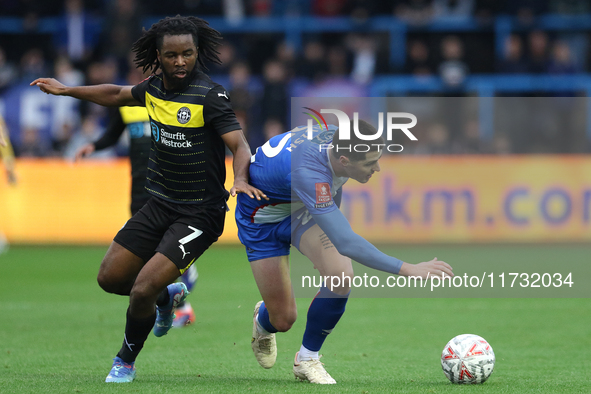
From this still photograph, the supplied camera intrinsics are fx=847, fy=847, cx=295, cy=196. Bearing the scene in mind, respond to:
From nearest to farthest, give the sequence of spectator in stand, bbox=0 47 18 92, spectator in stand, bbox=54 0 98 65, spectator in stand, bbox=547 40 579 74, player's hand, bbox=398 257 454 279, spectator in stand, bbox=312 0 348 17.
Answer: player's hand, bbox=398 257 454 279 < spectator in stand, bbox=547 40 579 74 < spectator in stand, bbox=0 47 18 92 < spectator in stand, bbox=54 0 98 65 < spectator in stand, bbox=312 0 348 17

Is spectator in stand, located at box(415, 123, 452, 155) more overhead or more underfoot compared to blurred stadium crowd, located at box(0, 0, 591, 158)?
more underfoot

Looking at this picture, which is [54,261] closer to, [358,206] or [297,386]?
[358,206]

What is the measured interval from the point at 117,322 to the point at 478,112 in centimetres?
942

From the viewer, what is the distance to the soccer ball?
542cm

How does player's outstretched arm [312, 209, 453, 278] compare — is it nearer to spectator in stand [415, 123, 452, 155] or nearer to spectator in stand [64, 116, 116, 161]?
spectator in stand [415, 123, 452, 155]

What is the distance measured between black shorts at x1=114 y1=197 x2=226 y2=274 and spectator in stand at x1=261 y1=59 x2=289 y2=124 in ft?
33.5

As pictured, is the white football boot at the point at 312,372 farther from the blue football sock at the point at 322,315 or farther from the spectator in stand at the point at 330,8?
the spectator in stand at the point at 330,8

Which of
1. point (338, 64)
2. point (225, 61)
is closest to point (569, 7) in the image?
point (338, 64)

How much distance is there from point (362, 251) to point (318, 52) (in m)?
12.3

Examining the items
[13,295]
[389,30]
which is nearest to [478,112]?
[389,30]

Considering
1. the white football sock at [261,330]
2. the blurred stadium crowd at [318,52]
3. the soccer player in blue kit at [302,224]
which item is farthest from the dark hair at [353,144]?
the blurred stadium crowd at [318,52]

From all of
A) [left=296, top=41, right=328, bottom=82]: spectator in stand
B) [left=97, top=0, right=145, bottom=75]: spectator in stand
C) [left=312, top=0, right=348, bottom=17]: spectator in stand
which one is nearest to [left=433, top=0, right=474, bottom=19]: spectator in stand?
[left=312, top=0, right=348, bottom=17]: spectator in stand

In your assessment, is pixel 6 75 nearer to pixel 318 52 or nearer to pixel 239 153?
pixel 318 52

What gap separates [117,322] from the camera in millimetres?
8414
